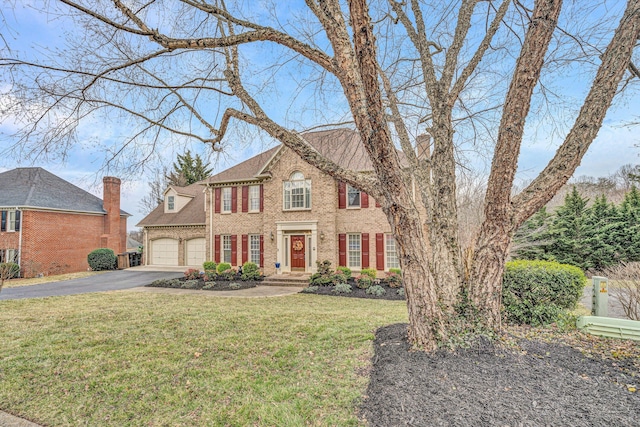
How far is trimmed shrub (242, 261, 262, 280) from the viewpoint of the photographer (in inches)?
557

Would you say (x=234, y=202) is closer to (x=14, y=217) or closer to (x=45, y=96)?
(x=45, y=96)

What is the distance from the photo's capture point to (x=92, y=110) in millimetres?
4996

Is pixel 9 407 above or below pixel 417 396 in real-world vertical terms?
below

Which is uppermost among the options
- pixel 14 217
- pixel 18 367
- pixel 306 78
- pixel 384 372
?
pixel 306 78

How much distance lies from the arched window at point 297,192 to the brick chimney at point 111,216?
50.2ft

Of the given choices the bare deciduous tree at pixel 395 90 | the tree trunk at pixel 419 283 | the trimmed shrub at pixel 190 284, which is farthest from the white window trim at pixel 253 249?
the tree trunk at pixel 419 283

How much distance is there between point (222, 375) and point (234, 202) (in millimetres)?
13055

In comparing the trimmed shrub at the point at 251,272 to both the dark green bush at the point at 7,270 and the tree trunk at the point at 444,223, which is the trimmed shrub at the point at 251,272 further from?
the tree trunk at the point at 444,223

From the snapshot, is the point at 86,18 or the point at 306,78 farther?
the point at 306,78

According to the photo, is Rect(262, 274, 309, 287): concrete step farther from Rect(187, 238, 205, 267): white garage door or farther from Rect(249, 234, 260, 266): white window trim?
Rect(187, 238, 205, 267): white garage door

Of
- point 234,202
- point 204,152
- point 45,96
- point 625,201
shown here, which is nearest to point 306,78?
point 204,152

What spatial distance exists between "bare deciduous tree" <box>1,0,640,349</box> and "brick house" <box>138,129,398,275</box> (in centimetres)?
708

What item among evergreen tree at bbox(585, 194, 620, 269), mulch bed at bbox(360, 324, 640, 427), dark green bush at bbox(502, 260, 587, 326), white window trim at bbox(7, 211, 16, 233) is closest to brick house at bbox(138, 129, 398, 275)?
dark green bush at bbox(502, 260, 587, 326)

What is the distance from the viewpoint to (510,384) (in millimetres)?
3008
